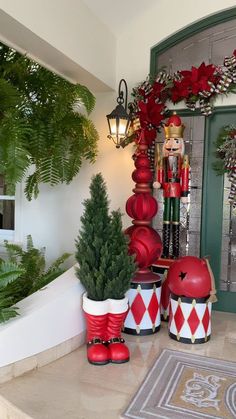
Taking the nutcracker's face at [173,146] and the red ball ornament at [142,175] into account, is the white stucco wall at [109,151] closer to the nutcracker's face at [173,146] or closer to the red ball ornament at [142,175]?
the nutcracker's face at [173,146]

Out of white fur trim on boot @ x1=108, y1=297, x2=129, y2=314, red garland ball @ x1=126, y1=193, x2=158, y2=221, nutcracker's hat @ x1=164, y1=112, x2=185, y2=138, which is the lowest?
white fur trim on boot @ x1=108, y1=297, x2=129, y2=314

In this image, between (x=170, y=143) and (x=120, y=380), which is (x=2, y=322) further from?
(x=170, y=143)

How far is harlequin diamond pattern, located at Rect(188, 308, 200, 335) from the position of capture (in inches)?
89.2

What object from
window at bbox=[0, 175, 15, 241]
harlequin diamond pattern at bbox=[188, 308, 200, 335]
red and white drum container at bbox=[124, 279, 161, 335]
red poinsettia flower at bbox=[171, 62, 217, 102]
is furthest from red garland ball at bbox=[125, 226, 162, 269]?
window at bbox=[0, 175, 15, 241]

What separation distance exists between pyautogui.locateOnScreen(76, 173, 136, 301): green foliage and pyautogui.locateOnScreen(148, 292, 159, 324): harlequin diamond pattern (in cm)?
34

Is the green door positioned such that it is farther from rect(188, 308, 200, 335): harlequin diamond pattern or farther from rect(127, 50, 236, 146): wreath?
Result: rect(188, 308, 200, 335): harlequin diamond pattern

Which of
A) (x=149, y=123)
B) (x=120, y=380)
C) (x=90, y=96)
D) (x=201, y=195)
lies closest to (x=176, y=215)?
(x=201, y=195)

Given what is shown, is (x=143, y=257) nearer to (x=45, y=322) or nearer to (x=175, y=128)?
(x=45, y=322)

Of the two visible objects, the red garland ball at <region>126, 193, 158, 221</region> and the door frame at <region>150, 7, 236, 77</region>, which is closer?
the red garland ball at <region>126, 193, 158, 221</region>

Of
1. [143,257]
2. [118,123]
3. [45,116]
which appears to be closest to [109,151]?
[118,123]

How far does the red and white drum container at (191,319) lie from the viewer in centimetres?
227

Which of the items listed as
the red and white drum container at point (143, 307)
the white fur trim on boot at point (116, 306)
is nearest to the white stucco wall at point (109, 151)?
the red and white drum container at point (143, 307)

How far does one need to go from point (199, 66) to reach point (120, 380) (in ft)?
7.78

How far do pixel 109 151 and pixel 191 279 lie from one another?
1.48 meters
